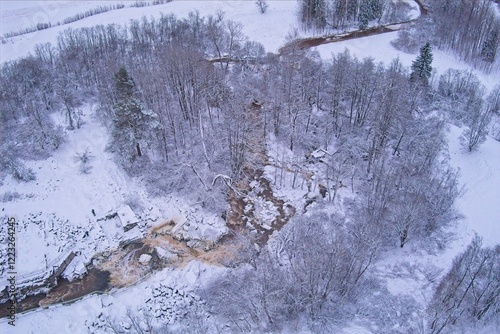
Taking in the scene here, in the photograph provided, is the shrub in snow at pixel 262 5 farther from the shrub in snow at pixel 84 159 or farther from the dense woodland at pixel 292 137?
the shrub in snow at pixel 84 159

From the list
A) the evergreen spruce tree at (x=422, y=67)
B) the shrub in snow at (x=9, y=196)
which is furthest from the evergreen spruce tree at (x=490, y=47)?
the shrub in snow at (x=9, y=196)

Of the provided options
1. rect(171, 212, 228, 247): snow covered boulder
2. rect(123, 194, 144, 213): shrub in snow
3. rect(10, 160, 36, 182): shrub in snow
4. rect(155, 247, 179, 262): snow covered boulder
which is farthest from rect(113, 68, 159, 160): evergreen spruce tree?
rect(155, 247, 179, 262): snow covered boulder

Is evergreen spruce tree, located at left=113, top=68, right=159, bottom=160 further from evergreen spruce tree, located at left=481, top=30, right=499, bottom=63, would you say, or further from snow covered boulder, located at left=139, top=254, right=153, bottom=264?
evergreen spruce tree, located at left=481, top=30, right=499, bottom=63

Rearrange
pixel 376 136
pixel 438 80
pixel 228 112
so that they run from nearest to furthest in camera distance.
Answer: pixel 376 136, pixel 228 112, pixel 438 80

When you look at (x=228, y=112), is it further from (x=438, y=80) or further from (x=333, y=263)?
(x=438, y=80)

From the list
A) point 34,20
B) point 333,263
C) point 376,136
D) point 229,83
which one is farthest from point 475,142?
point 34,20

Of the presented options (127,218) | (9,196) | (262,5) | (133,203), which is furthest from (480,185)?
(262,5)

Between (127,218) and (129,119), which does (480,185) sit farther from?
(129,119)
